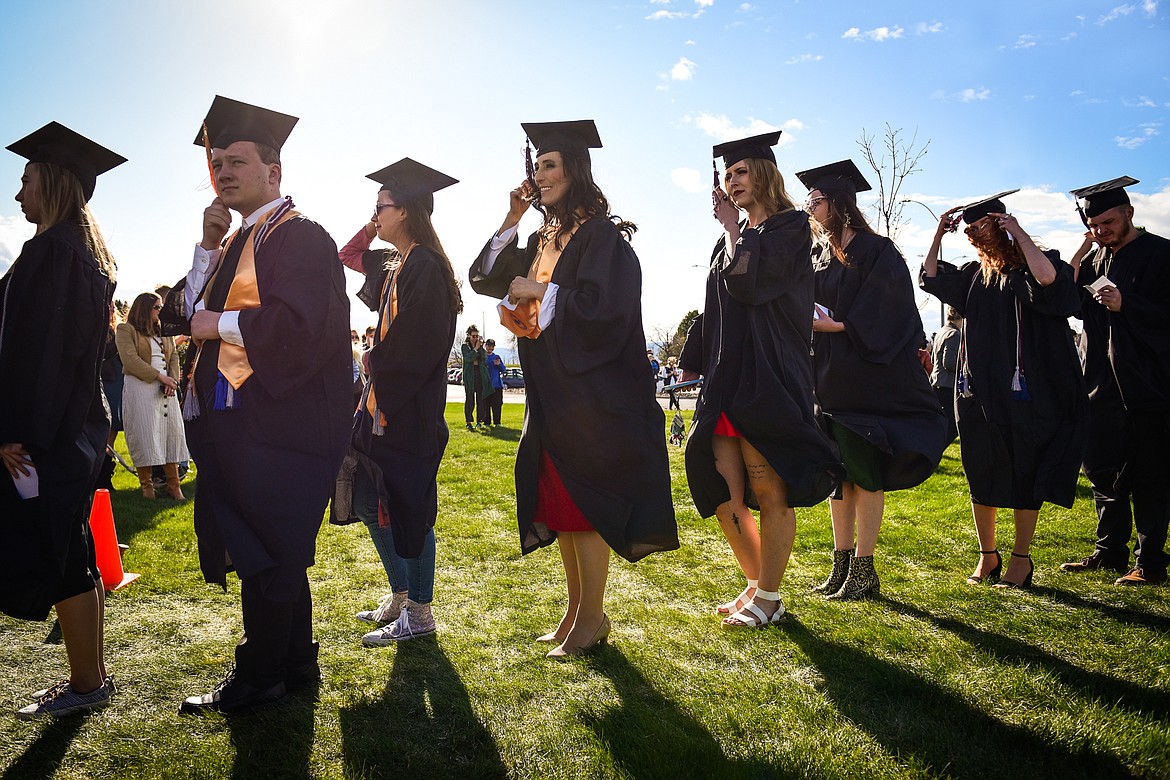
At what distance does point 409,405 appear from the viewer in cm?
357

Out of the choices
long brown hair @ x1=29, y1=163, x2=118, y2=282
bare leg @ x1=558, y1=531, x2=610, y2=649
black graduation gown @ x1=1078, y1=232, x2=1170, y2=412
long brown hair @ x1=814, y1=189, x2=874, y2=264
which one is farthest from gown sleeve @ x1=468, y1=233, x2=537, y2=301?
black graduation gown @ x1=1078, y1=232, x2=1170, y2=412

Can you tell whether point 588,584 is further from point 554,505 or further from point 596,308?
point 596,308

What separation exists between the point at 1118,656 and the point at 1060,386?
1.66 metres

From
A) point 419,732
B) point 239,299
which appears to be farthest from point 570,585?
point 239,299

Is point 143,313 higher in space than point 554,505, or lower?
higher

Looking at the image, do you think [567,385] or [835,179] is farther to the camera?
[835,179]

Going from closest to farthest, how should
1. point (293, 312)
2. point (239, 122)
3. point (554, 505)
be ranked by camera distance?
point (293, 312), point (239, 122), point (554, 505)

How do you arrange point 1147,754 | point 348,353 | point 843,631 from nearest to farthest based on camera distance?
point 1147,754 < point 348,353 < point 843,631

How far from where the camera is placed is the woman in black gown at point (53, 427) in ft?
8.84

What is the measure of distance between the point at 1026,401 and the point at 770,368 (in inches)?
70.1

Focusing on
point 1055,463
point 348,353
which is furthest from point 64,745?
point 1055,463

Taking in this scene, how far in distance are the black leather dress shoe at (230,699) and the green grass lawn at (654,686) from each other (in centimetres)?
5

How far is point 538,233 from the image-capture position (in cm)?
371

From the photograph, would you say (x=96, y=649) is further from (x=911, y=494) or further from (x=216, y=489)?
(x=911, y=494)
